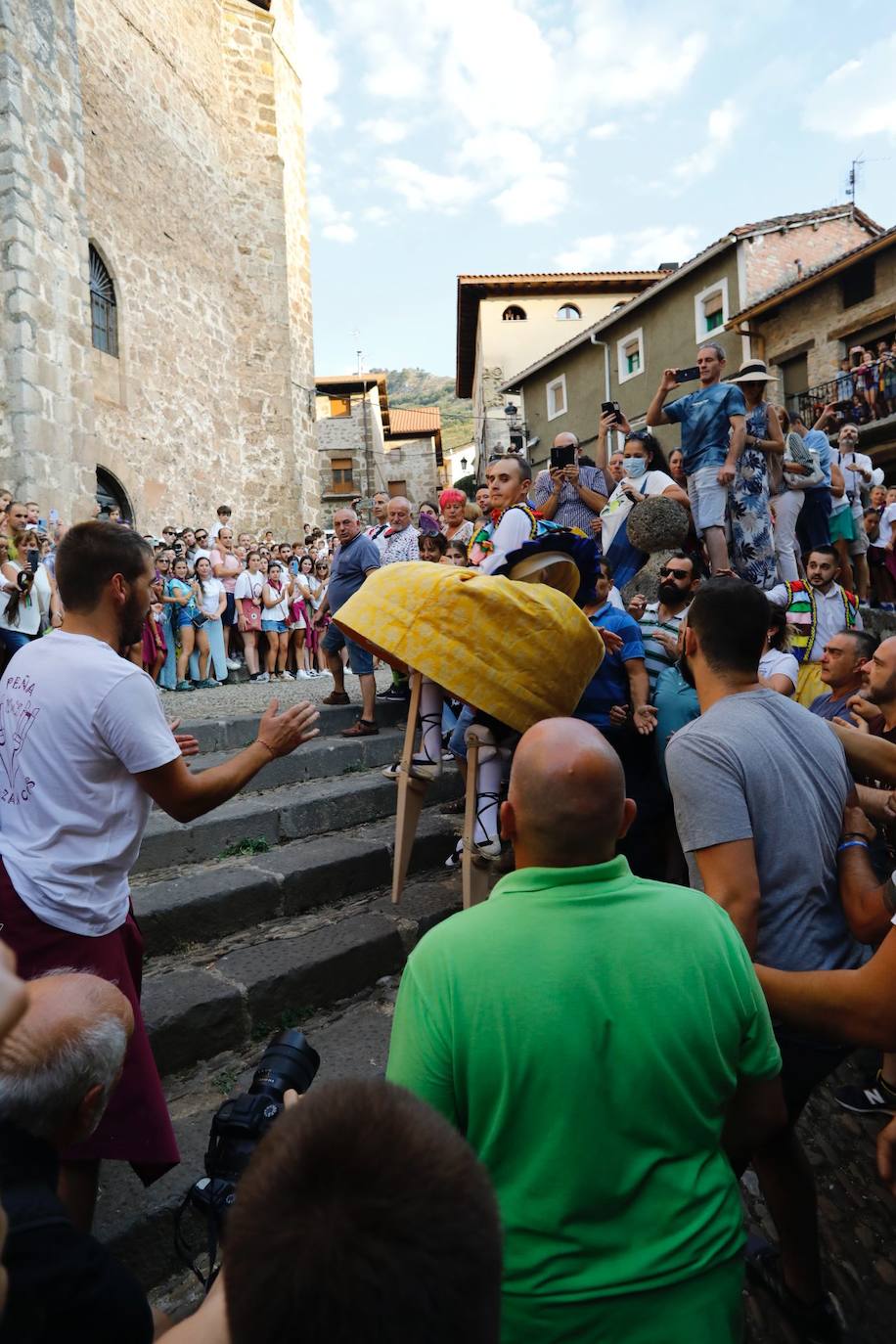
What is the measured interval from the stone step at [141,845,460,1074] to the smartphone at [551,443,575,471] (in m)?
3.65

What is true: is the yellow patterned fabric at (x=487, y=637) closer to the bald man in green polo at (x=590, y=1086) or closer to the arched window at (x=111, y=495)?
the bald man in green polo at (x=590, y=1086)

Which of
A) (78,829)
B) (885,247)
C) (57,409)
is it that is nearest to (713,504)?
(78,829)

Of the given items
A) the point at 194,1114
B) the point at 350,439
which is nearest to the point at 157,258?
the point at 194,1114

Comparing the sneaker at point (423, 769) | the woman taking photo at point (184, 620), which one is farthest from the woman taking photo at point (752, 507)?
the woman taking photo at point (184, 620)

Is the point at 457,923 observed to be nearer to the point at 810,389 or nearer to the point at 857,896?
the point at 857,896

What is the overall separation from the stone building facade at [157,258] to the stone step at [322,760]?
6.42 m

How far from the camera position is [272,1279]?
30.4 inches

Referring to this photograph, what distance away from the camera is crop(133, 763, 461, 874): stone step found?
453 cm

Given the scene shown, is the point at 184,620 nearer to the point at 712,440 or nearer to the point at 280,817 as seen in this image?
the point at 280,817

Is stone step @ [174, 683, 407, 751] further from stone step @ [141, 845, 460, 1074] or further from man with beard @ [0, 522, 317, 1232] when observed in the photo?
man with beard @ [0, 522, 317, 1232]

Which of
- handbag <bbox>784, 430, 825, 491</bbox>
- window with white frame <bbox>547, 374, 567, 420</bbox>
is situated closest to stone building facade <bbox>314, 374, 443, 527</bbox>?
window with white frame <bbox>547, 374, 567, 420</bbox>

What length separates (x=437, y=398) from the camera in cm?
10650

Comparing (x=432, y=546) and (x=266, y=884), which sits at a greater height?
(x=432, y=546)

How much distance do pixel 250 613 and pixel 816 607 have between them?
289 inches
